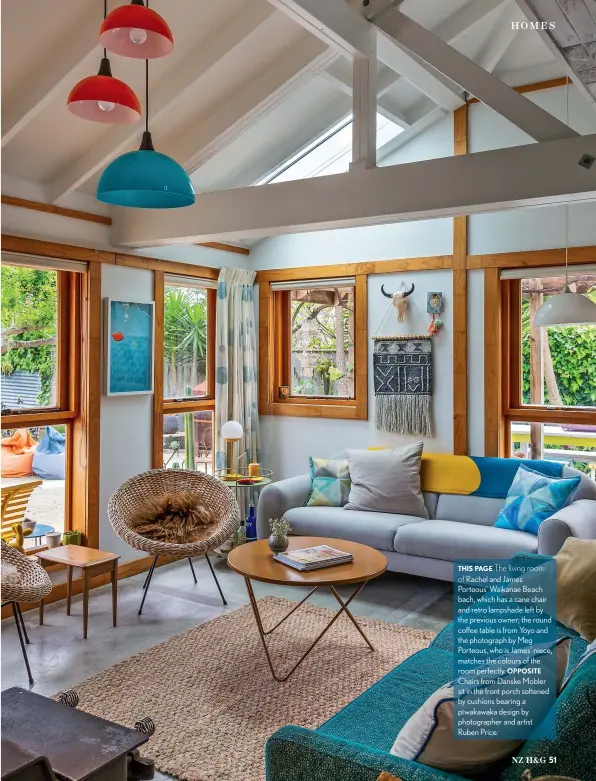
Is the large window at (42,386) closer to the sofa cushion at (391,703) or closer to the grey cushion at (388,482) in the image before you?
the grey cushion at (388,482)

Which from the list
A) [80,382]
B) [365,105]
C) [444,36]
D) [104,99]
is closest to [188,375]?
[80,382]

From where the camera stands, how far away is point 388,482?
4.93m

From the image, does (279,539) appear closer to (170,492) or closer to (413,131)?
(170,492)

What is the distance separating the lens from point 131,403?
4984 millimetres

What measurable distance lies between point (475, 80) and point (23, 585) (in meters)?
3.28

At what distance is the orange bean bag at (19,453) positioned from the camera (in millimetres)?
4383

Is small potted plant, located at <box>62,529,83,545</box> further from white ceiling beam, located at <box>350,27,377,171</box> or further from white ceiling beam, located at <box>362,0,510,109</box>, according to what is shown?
white ceiling beam, located at <box>362,0,510,109</box>

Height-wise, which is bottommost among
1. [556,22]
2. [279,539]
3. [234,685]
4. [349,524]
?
[234,685]

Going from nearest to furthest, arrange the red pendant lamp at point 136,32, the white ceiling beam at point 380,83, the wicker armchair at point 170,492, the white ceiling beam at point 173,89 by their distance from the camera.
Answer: the red pendant lamp at point 136,32 → the white ceiling beam at point 173,89 → the wicker armchair at point 170,492 → the white ceiling beam at point 380,83

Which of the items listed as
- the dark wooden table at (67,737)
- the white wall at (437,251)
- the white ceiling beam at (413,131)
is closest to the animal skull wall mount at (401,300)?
the white wall at (437,251)

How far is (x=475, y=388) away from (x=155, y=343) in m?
2.39

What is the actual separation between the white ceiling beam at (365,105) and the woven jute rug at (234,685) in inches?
102

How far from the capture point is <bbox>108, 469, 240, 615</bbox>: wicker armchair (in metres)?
3.98

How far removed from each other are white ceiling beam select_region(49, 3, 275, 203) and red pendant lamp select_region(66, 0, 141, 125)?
4.25ft
